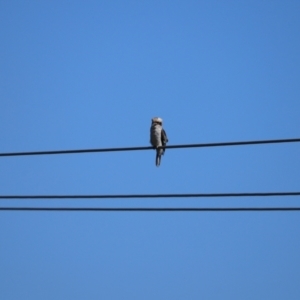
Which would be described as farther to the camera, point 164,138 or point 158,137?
point 164,138

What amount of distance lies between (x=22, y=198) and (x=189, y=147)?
2426mm

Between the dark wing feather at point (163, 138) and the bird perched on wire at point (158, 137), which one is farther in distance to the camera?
the dark wing feather at point (163, 138)

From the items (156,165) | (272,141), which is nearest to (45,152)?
(272,141)

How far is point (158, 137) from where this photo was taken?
60.7 feet

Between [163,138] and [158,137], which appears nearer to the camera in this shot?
[158,137]

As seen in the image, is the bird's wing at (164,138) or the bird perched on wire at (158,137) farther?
the bird's wing at (164,138)

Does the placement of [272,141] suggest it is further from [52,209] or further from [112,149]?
[52,209]

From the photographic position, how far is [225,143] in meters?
13.1

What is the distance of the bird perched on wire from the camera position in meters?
18.3

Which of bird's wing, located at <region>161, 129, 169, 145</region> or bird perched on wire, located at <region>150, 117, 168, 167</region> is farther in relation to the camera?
bird's wing, located at <region>161, 129, 169, 145</region>

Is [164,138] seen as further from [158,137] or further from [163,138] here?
[158,137]

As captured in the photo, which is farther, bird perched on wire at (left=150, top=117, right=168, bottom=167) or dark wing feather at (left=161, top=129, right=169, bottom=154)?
dark wing feather at (left=161, top=129, right=169, bottom=154)

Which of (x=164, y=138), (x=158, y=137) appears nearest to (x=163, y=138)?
(x=164, y=138)

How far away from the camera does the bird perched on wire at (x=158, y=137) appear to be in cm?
1831
